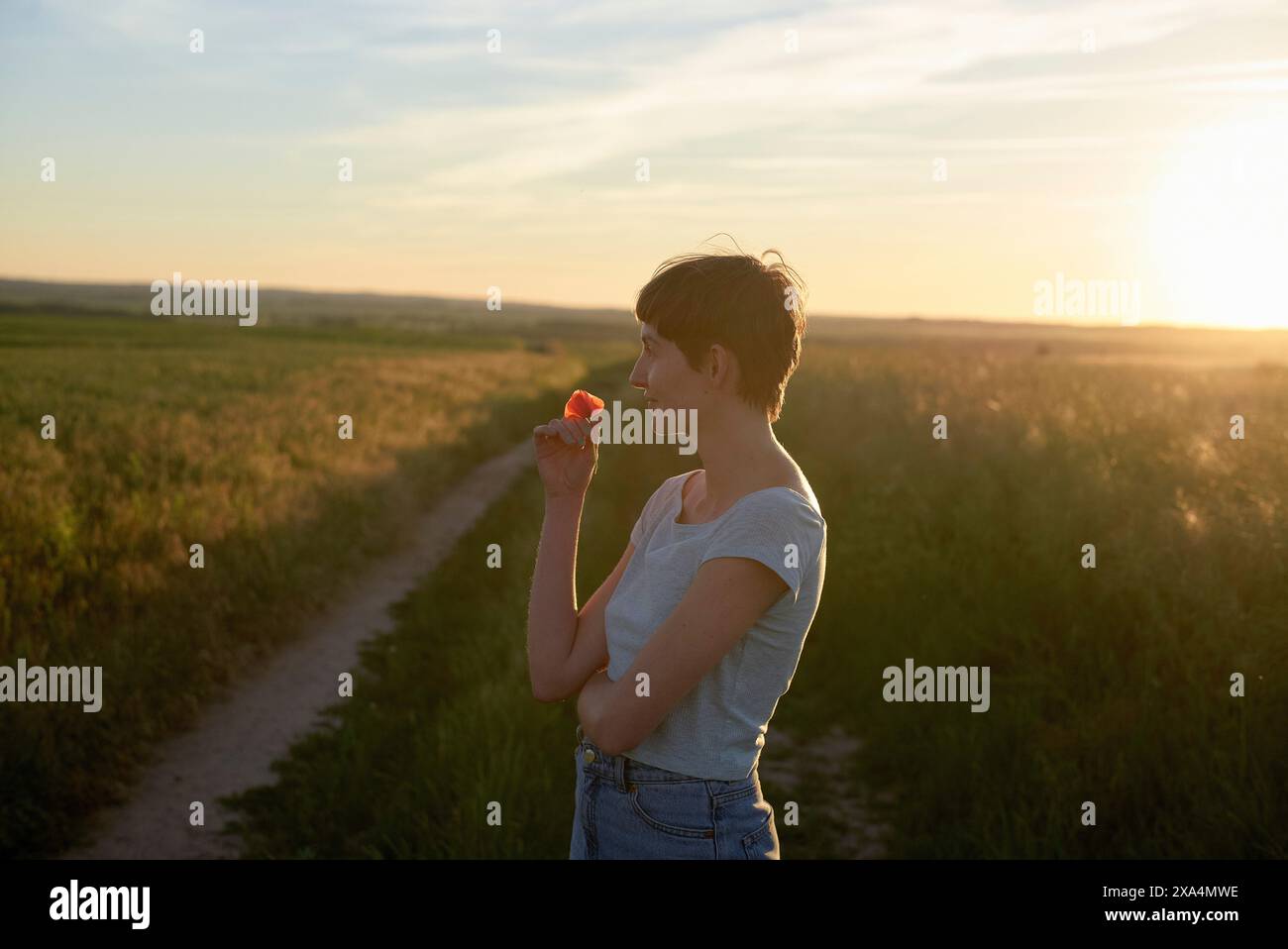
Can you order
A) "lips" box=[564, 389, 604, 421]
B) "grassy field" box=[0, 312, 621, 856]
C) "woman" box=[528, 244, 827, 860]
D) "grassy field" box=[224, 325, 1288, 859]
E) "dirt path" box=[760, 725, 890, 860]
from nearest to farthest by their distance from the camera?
"woman" box=[528, 244, 827, 860]
"lips" box=[564, 389, 604, 421]
"grassy field" box=[224, 325, 1288, 859]
"dirt path" box=[760, 725, 890, 860]
"grassy field" box=[0, 312, 621, 856]

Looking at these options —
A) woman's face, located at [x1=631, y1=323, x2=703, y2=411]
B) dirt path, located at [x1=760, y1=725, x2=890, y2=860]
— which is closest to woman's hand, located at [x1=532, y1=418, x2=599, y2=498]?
woman's face, located at [x1=631, y1=323, x2=703, y2=411]

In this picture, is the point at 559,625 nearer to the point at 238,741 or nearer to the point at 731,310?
the point at 731,310

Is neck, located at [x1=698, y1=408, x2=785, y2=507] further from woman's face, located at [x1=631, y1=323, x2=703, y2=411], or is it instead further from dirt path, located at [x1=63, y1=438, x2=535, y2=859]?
dirt path, located at [x1=63, y1=438, x2=535, y2=859]

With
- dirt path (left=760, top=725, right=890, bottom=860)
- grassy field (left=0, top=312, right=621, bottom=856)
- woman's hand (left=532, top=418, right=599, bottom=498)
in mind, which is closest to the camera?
woman's hand (left=532, top=418, right=599, bottom=498)

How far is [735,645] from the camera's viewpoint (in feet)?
6.64

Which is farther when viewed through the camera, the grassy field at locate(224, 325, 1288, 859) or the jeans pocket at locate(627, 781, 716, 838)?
the grassy field at locate(224, 325, 1288, 859)

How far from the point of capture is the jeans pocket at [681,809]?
2.05m

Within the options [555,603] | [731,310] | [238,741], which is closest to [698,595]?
[555,603]

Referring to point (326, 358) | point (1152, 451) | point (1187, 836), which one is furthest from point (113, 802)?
point (326, 358)

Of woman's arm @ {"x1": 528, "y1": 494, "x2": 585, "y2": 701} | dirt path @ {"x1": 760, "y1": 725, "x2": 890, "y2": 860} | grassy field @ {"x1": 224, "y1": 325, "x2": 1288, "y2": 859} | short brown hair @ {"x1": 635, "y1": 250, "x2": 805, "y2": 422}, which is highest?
short brown hair @ {"x1": 635, "y1": 250, "x2": 805, "y2": 422}

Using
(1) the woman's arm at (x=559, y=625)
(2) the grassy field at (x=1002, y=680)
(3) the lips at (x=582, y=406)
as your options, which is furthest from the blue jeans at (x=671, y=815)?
(2) the grassy field at (x=1002, y=680)

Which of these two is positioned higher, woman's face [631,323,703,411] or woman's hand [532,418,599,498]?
woman's face [631,323,703,411]

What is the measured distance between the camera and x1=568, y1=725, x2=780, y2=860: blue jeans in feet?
6.75

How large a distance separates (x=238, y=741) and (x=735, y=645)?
19.1ft
